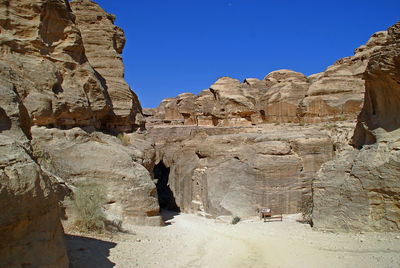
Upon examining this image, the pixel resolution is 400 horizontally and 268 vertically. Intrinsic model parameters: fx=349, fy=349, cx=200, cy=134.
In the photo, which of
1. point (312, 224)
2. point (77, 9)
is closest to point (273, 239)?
point (312, 224)

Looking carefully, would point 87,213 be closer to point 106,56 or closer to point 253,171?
point 253,171

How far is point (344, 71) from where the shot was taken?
2336 cm

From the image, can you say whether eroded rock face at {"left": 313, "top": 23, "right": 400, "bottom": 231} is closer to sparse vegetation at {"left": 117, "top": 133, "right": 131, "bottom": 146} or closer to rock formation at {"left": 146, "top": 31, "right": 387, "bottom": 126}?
rock formation at {"left": 146, "top": 31, "right": 387, "bottom": 126}

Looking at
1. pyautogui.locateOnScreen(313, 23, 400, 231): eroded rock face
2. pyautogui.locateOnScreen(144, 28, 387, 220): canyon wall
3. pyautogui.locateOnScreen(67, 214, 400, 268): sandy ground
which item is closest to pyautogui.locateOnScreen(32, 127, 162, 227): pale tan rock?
pyautogui.locateOnScreen(67, 214, 400, 268): sandy ground

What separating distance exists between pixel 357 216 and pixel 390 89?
3483 millimetres

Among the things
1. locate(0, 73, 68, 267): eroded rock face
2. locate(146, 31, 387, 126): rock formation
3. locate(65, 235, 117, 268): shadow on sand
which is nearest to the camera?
locate(0, 73, 68, 267): eroded rock face

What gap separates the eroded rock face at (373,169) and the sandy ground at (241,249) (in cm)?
51

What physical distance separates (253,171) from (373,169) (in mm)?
7846

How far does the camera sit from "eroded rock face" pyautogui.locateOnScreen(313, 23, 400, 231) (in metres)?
8.72

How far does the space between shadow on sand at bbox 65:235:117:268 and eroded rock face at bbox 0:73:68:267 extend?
1.46 metres

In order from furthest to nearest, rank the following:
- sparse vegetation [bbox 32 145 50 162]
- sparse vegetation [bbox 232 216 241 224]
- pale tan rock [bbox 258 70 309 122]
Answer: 1. pale tan rock [bbox 258 70 309 122]
2. sparse vegetation [bbox 232 216 241 224]
3. sparse vegetation [bbox 32 145 50 162]

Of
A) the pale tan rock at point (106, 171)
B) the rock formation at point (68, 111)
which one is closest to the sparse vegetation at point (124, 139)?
the rock formation at point (68, 111)

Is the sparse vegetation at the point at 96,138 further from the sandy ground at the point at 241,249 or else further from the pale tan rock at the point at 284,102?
the pale tan rock at the point at 284,102

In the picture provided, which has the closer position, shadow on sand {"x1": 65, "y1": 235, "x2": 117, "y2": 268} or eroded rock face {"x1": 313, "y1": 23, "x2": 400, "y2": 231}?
shadow on sand {"x1": 65, "y1": 235, "x2": 117, "y2": 268}
